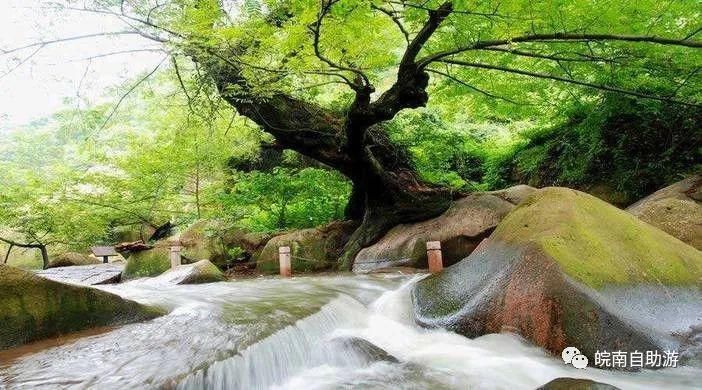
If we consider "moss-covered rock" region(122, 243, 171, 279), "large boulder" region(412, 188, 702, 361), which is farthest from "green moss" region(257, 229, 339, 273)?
"large boulder" region(412, 188, 702, 361)

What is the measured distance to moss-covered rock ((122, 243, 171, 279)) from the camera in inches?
407

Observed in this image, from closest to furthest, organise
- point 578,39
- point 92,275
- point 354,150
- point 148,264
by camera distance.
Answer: point 578,39, point 354,150, point 92,275, point 148,264

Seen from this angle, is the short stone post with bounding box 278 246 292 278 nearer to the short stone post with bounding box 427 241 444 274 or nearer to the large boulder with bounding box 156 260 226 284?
the large boulder with bounding box 156 260 226 284

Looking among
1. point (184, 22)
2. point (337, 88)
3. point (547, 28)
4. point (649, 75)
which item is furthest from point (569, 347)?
point (337, 88)

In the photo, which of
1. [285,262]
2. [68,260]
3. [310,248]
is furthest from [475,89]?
[68,260]

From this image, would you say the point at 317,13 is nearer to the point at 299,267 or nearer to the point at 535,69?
the point at 535,69

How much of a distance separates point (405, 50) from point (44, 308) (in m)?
5.88

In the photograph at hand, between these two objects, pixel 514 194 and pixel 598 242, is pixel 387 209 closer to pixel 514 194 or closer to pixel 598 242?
pixel 514 194

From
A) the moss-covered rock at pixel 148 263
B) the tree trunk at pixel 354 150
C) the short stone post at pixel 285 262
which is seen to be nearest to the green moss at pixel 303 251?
the tree trunk at pixel 354 150

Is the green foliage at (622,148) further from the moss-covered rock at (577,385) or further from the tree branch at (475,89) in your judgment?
the moss-covered rock at (577,385)

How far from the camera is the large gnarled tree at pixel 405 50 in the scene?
499 cm

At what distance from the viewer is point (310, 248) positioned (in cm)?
1027

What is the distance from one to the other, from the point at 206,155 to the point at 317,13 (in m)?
8.01

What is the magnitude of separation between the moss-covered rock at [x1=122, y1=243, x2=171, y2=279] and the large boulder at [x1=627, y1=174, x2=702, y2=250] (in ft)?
31.7
